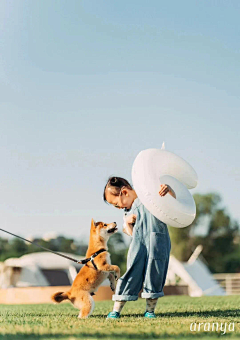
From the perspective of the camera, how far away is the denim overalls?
3453 mm

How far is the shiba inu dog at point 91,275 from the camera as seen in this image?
3.36 m

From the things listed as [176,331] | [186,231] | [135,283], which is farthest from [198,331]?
[186,231]

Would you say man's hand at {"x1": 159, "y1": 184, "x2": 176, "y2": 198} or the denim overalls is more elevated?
man's hand at {"x1": 159, "y1": 184, "x2": 176, "y2": 198}

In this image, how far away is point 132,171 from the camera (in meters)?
3.61

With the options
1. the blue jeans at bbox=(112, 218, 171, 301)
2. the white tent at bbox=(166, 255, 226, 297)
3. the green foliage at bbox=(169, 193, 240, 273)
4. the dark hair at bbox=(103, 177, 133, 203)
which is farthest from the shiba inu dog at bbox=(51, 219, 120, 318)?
the green foliage at bbox=(169, 193, 240, 273)

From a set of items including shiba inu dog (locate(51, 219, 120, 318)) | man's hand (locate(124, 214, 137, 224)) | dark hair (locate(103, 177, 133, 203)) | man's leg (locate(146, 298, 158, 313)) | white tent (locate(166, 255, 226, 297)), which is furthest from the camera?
white tent (locate(166, 255, 226, 297))

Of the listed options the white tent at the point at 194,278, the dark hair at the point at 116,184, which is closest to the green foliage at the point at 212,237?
the white tent at the point at 194,278

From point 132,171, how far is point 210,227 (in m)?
31.7

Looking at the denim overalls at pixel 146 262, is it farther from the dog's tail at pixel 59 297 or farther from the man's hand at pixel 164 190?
the dog's tail at pixel 59 297

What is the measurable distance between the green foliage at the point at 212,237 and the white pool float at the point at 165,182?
93.4ft

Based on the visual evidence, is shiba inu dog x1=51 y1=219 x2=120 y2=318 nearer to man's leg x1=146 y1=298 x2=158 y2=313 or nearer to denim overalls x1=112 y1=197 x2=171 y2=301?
denim overalls x1=112 y1=197 x2=171 y2=301

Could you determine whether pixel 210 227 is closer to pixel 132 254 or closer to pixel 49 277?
pixel 49 277

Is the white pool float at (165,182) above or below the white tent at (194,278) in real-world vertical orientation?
above

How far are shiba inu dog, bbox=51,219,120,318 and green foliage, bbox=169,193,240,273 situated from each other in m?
28.6
